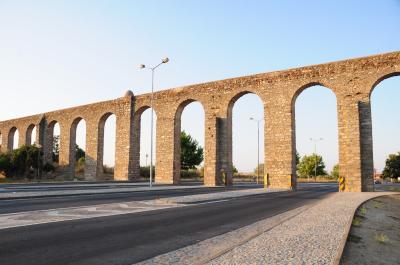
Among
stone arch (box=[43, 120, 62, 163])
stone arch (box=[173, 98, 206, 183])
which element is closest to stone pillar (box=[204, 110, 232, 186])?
stone arch (box=[173, 98, 206, 183])

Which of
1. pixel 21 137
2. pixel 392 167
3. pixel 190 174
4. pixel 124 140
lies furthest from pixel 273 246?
pixel 392 167

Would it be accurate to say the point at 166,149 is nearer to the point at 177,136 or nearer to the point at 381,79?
the point at 177,136

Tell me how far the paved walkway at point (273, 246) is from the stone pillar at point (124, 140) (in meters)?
30.7

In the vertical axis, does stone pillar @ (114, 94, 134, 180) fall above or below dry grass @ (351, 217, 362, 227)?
above

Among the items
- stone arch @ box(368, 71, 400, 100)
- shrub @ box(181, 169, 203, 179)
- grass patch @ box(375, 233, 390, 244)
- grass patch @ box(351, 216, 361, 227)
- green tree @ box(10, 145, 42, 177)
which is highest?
stone arch @ box(368, 71, 400, 100)

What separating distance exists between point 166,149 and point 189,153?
29.2 m

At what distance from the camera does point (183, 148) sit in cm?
6462

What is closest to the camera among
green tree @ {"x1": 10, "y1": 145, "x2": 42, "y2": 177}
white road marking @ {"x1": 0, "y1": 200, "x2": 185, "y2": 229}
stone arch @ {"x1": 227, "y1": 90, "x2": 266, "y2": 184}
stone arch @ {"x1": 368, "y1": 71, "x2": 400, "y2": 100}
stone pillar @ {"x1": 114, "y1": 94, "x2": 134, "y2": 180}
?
white road marking @ {"x1": 0, "y1": 200, "x2": 185, "y2": 229}

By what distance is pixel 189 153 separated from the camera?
213ft

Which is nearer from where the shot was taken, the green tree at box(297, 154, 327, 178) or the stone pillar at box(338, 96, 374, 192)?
the stone pillar at box(338, 96, 374, 192)

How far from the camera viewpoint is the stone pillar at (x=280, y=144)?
2844 cm

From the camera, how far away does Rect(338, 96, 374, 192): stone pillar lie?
25156 millimetres

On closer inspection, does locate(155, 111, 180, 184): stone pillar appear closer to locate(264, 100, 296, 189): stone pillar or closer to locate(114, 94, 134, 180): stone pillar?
locate(114, 94, 134, 180): stone pillar

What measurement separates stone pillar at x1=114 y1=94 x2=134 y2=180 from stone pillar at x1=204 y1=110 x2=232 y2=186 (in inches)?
397
